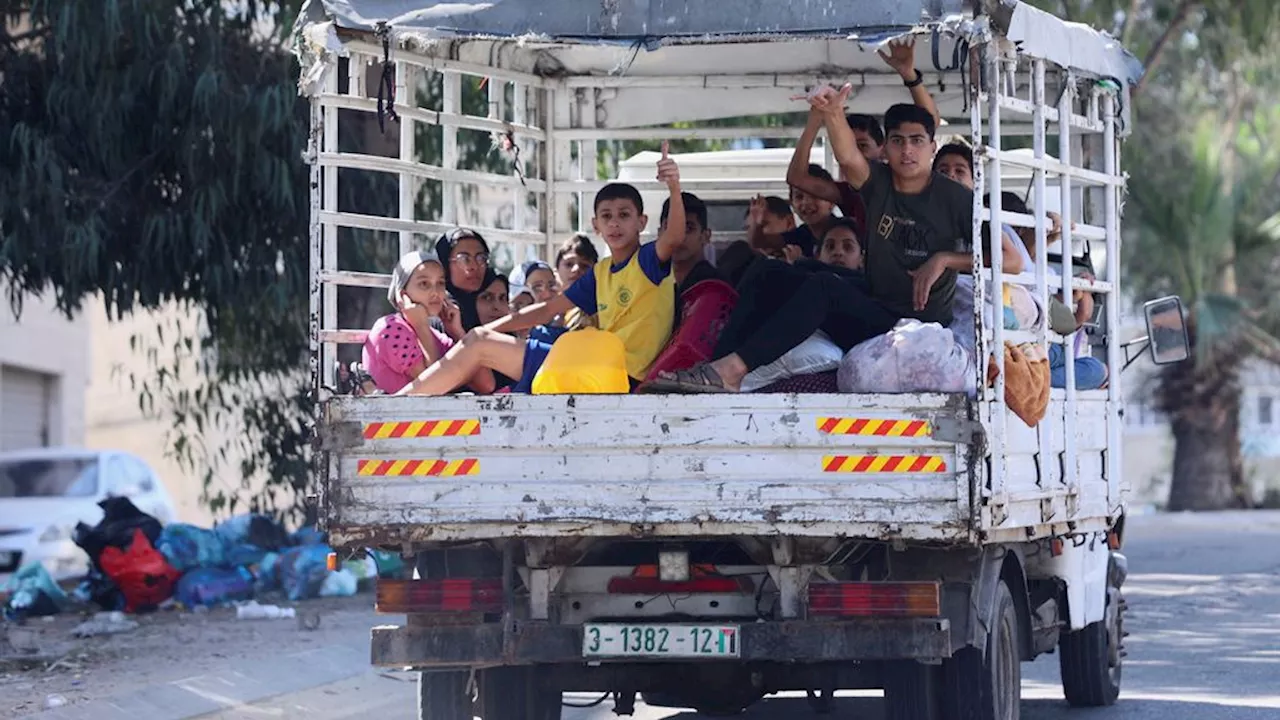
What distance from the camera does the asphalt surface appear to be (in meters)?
9.60

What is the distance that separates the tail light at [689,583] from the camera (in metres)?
7.22

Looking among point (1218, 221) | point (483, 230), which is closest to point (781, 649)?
point (483, 230)

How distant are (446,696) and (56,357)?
825 inches

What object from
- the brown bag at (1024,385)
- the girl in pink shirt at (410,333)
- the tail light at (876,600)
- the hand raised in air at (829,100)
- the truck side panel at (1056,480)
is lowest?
the tail light at (876,600)

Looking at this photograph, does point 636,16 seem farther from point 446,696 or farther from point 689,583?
point 446,696

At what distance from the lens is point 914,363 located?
22.9 feet

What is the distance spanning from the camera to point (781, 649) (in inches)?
272

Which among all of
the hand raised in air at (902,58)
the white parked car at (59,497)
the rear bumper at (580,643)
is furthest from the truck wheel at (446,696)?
the white parked car at (59,497)

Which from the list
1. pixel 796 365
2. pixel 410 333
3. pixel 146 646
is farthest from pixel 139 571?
pixel 796 365

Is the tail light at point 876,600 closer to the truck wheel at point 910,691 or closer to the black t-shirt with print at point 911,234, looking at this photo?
the truck wheel at point 910,691

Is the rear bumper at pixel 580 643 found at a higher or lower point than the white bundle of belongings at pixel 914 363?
lower

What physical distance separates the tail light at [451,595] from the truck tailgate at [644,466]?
270 millimetres

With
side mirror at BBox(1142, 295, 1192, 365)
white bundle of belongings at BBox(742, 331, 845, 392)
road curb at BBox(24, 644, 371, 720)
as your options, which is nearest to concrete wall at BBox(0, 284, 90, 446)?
road curb at BBox(24, 644, 371, 720)

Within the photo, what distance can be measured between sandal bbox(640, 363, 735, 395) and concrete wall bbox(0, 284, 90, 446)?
1971cm
